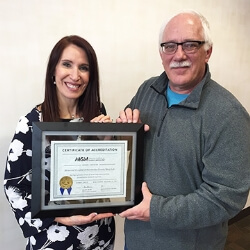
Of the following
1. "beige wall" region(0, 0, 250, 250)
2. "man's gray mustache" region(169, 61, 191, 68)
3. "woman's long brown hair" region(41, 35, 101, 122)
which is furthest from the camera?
"beige wall" region(0, 0, 250, 250)

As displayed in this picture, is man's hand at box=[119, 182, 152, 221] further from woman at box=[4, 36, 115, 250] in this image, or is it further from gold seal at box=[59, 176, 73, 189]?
gold seal at box=[59, 176, 73, 189]

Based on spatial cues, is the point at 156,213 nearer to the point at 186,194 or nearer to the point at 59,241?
the point at 186,194

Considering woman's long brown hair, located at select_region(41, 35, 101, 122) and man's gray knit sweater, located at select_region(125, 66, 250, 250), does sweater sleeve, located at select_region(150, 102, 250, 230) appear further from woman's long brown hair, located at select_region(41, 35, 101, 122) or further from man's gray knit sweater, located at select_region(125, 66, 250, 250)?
woman's long brown hair, located at select_region(41, 35, 101, 122)

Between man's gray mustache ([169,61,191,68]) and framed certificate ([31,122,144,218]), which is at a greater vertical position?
man's gray mustache ([169,61,191,68])

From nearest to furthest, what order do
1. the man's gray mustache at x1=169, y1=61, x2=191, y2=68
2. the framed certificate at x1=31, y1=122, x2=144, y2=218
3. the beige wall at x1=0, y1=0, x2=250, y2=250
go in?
the framed certificate at x1=31, y1=122, x2=144, y2=218, the man's gray mustache at x1=169, y1=61, x2=191, y2=68, the beige wall at x1=0, y1=0, x2=250, y2=250

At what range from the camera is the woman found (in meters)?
1.08

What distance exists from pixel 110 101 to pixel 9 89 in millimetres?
638

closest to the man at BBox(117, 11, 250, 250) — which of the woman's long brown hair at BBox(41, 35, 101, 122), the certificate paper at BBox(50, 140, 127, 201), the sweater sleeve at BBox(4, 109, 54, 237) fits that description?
the certificate paper at BBox(50, 140, 127, 201)

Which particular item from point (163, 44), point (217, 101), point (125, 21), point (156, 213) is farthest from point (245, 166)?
point (125, 21)

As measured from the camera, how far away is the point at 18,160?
108cm

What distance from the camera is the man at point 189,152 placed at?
97cm

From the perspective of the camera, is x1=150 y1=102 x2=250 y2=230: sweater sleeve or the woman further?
the woman

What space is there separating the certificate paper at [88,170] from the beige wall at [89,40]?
601mm

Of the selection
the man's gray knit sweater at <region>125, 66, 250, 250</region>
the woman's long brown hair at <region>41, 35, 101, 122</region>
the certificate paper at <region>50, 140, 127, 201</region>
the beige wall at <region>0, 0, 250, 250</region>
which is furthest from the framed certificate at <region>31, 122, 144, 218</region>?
the beige wall at <region>0, 0, 250, 250</region>
